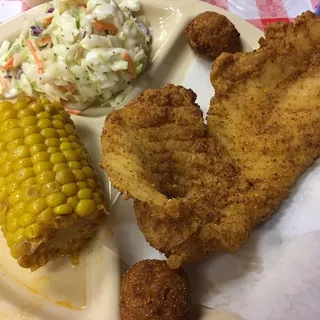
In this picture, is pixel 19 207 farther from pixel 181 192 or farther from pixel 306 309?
pixel 306 309

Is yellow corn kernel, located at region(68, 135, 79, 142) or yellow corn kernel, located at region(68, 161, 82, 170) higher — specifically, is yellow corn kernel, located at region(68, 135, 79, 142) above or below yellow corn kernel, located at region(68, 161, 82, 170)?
above

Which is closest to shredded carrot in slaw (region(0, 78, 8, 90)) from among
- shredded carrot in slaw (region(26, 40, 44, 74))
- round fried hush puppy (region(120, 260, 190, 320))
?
shredded carrot in slaw (region(26, 40, 44, 74))

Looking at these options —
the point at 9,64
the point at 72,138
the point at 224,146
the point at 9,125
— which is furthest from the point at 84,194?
the point at 9,64

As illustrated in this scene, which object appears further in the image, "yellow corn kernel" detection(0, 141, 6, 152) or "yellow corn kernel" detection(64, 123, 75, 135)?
"yellow corn kernel" detection(64, 123, 75, 135)

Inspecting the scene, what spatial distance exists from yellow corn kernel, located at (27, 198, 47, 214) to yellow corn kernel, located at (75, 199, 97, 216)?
0.10 metres

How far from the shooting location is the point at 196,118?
1.53 metres

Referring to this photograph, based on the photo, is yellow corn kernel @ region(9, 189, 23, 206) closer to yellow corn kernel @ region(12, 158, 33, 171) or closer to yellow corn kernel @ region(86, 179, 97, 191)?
yellow corn kernel @ region(12, 158, 33, 171)

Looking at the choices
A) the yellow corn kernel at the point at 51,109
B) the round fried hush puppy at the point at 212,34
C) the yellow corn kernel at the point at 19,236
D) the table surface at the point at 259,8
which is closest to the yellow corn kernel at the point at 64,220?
the yellow corn kernel at the point at 19,236

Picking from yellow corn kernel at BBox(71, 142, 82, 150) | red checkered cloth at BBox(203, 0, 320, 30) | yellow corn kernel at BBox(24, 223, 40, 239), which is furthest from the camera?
red checkered cloth at BBox(203, 0, 320, 30)

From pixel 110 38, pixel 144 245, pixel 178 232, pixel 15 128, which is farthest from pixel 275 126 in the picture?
pixel 15 128

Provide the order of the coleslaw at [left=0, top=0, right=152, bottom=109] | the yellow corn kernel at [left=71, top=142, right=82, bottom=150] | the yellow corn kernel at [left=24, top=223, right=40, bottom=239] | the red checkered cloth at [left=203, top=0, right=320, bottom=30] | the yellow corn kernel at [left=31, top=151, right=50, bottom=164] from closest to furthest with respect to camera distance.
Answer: the yellow corn kernel at [left=24, top=223, right=40, bottom=239] < the yellow corn kernel at [left=31, top=151, right=50, bottom=164] < the yellow corn kernel at [left=71, top=142, right=82, bottom=150] < the coleslaw at [left=0, top=0, right=152, bottom=109] < the red checkered cloth at [left=203, top=0, right=320, bottom=30]

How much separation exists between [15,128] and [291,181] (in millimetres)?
965

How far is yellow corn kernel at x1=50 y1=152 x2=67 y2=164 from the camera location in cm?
146

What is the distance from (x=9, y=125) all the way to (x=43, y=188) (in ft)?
0.97
